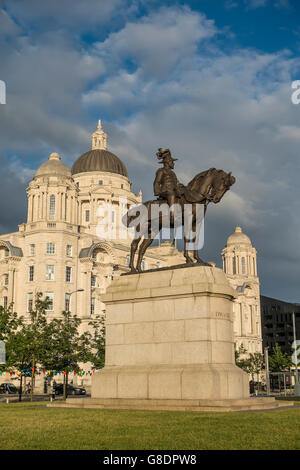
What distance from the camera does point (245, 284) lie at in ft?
399

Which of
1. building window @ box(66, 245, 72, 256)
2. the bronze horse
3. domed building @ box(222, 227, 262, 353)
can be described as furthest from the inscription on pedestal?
domed building @ box(222, 227, 262, 353)

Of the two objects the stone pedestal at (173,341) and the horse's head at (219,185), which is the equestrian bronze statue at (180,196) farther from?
the stone pedestal at (173,341)

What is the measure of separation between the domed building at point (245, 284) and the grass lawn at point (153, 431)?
349 feet

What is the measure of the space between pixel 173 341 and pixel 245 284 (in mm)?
104985

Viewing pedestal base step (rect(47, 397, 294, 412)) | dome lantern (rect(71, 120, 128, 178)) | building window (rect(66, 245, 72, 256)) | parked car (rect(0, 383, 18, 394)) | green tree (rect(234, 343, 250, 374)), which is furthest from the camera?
dome lantern (rect(71, 120, 128, 178))

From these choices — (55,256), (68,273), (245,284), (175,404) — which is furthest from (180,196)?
(245,284)

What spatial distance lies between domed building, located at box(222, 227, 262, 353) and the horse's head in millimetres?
100055

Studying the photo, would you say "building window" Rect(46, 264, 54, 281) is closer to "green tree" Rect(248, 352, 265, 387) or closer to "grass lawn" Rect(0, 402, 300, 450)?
"green tree" Rect(248, 352, 265, 387)

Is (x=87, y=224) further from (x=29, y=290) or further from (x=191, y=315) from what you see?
(x=191, y=315)

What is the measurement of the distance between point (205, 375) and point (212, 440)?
692 cm

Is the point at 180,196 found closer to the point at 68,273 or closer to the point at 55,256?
the point at 55,256

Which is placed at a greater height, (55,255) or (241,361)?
(55,255)

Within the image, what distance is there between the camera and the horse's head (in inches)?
838
